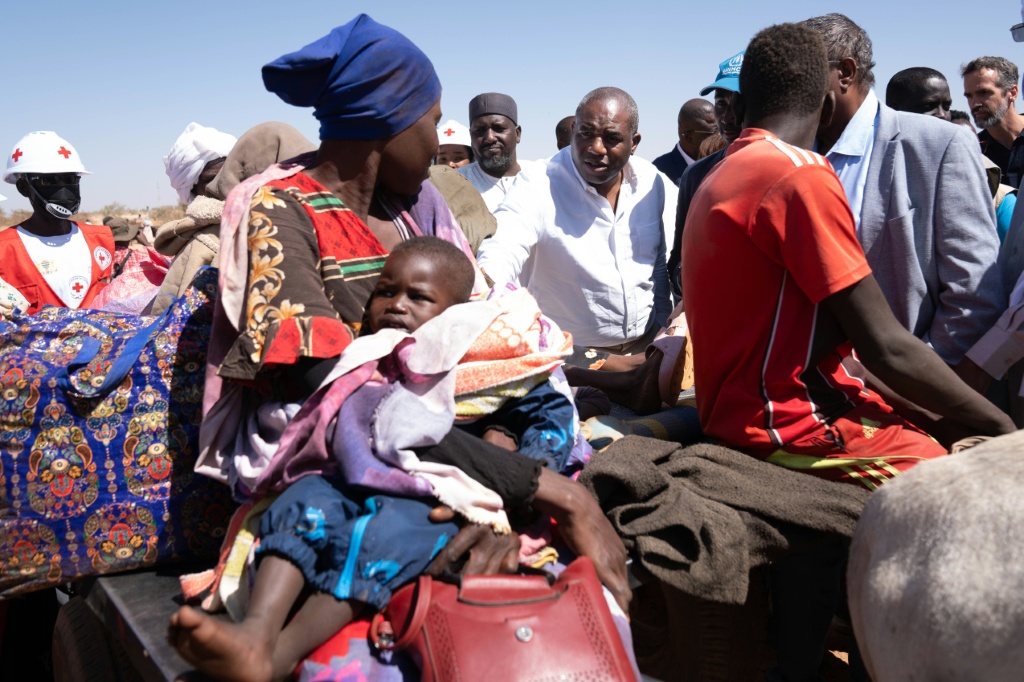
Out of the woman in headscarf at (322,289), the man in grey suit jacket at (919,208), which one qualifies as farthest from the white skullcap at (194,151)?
the man in grey suit jacket at (919,208)

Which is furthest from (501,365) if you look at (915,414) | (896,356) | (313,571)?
(915,414)

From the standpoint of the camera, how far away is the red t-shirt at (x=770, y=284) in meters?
2.34

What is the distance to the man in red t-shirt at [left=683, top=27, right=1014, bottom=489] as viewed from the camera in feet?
7.74

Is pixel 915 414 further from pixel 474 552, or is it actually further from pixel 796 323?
pixel 474 552

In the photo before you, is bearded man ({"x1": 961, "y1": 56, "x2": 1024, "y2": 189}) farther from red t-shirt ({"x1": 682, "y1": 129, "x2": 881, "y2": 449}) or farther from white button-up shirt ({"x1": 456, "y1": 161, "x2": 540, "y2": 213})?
red t-shirt ({"x1": 682, "y1": 129, "x2": 881, "y2": 449})

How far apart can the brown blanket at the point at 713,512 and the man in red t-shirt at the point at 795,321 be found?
119 mm

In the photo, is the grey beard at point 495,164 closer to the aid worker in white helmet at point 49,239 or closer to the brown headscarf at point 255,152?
the aid worker in white helmet at point 49,239

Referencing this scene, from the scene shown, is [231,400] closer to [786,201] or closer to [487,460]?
[487,460]

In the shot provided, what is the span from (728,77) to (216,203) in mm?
3098

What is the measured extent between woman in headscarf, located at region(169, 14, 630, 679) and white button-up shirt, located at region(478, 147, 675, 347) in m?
2.31

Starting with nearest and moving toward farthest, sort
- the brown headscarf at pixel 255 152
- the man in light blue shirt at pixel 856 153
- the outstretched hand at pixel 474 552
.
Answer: the outstretched hand at pixel 474 552 < the man in light blue shirt at pixel 856 153 < the brown headscarf at pixel 255 152

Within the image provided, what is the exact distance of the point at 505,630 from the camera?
5.83 ft

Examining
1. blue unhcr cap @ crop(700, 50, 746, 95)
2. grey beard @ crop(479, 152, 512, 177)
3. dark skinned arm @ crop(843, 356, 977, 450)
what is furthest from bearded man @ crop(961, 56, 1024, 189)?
dark skinned arm @ crop(843, 356, 977, 450)

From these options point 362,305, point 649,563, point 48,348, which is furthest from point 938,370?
point 48,348
